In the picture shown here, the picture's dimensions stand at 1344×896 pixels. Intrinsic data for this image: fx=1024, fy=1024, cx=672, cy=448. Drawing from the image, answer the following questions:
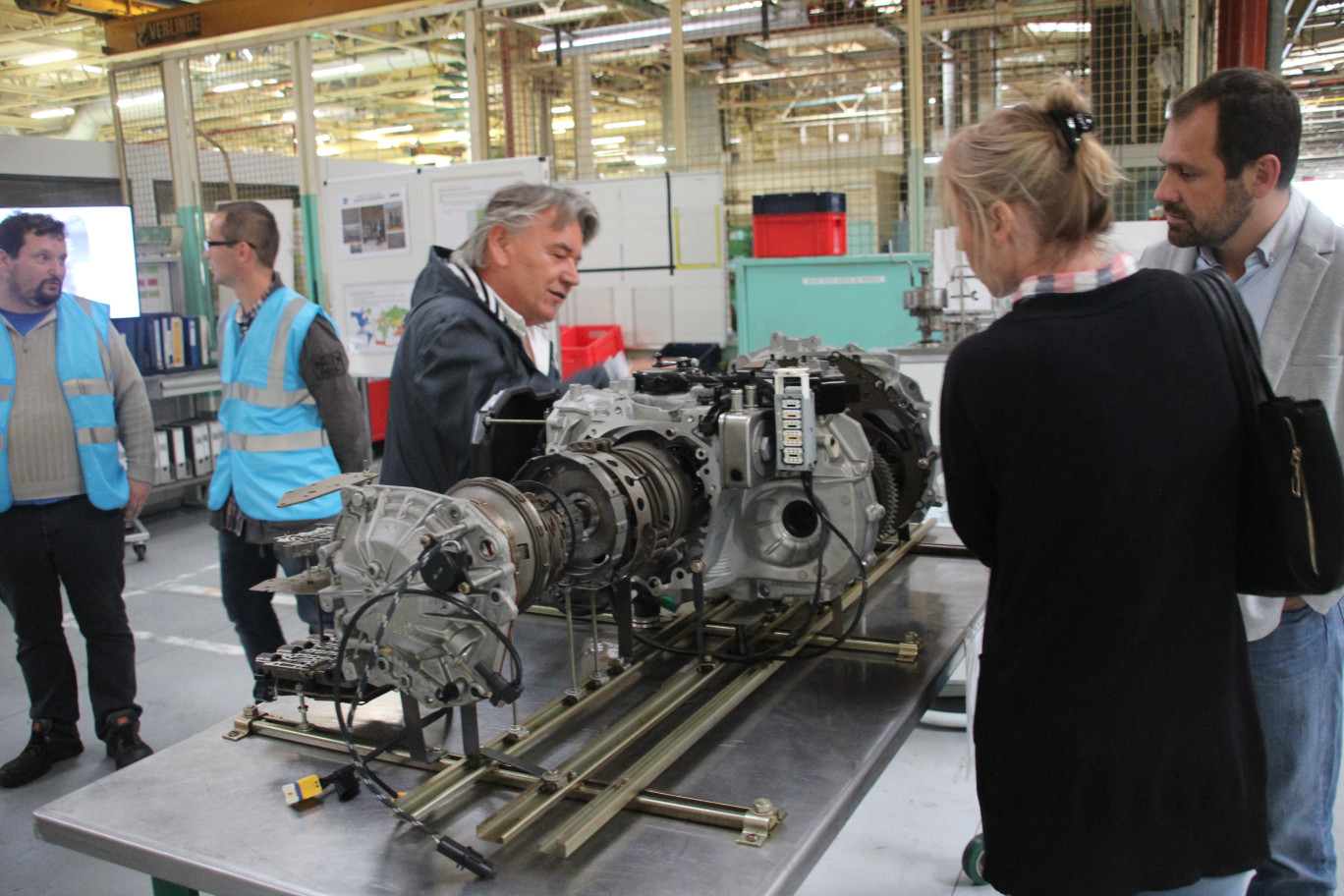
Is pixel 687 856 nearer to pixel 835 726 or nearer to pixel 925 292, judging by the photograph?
pixel 835 726

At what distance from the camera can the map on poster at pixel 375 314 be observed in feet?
16.9

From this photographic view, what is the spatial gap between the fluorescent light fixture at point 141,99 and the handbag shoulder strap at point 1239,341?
23.8 ft

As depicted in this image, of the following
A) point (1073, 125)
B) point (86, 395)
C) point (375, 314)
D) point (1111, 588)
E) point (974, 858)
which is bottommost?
point (974, 858)

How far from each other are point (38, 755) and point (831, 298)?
3.51 metres

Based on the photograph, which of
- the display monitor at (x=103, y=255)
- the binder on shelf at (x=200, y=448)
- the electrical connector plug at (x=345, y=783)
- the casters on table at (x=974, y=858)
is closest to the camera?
the electrical connector plug at (x=345, y=783)

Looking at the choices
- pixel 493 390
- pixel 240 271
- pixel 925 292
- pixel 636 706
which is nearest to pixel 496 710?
pixel 636 706

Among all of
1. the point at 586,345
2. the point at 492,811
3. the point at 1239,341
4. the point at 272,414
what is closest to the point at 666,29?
the point at 586,345

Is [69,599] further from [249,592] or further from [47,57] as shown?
[47,57]

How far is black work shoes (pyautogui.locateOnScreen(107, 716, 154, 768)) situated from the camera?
9.98ft

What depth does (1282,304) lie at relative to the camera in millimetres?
1612

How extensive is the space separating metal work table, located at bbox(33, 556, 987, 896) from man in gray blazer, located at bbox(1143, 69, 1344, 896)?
57cm

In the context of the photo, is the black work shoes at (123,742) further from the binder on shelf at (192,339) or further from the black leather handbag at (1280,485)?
the binder on shelf at (192,339)

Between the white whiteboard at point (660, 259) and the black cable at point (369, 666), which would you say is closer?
the black cable at point (369, 666)

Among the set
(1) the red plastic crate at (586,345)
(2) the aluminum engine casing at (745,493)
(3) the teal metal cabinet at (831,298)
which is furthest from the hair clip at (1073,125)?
(1) the red plastic crate at (586,345)
